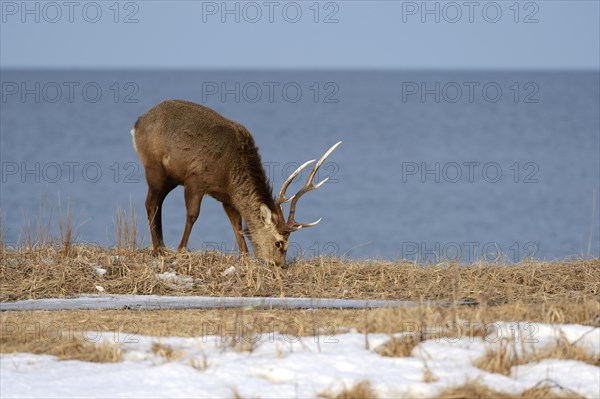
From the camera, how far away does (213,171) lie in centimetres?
1377

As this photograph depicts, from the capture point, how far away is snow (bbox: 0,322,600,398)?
23.6 ft

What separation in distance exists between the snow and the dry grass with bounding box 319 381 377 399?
0.15 feet

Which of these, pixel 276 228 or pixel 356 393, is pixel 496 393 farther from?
pixel 276 228

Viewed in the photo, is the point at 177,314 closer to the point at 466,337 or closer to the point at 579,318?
the point at 466,337

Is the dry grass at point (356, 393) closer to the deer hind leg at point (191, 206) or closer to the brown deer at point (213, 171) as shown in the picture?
the brown deer at point (213, 171)

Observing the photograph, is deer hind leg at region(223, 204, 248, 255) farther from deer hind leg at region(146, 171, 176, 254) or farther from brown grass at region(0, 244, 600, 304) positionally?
brown grass at region(0, 244, 600, 304)

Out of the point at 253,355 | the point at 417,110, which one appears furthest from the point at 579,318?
the point at 417,110

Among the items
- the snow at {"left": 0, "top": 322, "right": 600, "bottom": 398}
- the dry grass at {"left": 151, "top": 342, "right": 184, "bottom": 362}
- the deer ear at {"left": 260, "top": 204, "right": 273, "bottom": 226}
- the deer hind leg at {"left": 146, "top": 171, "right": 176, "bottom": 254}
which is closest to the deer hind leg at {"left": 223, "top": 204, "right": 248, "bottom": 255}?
the deer ear at {"left": 260, "top": 204, "right": 273, "bottom": 226}

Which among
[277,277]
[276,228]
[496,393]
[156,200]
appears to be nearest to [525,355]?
[496,393]

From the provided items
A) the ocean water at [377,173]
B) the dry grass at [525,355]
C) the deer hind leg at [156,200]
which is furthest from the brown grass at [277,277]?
the dry grass at [525,355]

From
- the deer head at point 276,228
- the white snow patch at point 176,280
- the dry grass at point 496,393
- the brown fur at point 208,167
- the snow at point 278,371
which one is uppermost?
the brown fur at point 208,167

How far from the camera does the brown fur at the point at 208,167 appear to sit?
13695 millimetres

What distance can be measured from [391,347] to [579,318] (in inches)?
67.1

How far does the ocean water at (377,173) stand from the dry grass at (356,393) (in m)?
6.03
